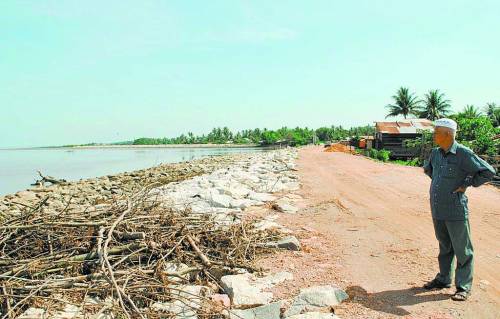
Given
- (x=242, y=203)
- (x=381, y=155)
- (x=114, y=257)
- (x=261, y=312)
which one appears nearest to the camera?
(x=261, y=312)

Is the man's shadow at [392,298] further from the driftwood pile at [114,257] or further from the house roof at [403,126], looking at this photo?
the house roof at [403,126]

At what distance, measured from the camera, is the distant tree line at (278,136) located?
85688mm

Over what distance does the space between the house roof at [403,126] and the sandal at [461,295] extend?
27795 millimetres

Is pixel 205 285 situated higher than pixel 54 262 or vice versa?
pixel 54 262

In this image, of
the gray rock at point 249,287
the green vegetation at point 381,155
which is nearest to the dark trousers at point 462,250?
the gray rock at point 249,287

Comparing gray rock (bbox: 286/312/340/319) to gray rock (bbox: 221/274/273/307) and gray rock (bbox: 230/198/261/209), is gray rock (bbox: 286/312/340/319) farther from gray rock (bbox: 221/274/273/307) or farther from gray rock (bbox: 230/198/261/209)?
gray rock (bbox: 230/198/261/209)

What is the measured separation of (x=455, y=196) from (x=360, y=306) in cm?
137

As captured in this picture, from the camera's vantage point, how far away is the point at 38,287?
11.0 feet

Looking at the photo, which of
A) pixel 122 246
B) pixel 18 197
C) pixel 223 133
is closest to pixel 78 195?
pixel 18 197

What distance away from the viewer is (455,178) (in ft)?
12.2

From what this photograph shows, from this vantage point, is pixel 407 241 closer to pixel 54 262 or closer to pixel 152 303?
pixel 152 303

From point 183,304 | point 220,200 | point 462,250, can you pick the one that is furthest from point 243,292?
point 220,200

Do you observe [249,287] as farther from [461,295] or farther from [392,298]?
[461,295]

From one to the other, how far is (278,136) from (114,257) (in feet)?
324
